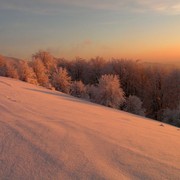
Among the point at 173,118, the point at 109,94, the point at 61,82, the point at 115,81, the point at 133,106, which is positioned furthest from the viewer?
the point at 61,82

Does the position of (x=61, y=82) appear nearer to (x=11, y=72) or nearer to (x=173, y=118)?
(x=11, y=72)

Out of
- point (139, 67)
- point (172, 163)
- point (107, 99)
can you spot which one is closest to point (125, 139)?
point (172, 163)

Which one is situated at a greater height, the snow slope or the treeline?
the snow slope

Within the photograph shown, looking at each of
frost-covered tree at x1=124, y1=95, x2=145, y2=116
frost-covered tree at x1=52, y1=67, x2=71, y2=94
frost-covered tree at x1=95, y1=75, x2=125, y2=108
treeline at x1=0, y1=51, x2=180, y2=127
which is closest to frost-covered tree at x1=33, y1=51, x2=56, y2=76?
treeline at x1=0, y1=51, x2=180, y2=127

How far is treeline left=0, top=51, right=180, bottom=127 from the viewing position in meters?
27.7

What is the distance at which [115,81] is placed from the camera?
1075 inches

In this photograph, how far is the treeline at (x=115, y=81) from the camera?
2766 centimetres

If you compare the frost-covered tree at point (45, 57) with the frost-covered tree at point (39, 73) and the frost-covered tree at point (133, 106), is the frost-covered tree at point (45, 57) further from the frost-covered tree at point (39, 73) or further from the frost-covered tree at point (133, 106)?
the frost-covered tree at point (133, 106)

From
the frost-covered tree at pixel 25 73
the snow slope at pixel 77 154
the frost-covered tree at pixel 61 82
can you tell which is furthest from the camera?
the frost-covered tree at pixel 61 82

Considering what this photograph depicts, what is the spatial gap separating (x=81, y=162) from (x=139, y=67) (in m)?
49.3

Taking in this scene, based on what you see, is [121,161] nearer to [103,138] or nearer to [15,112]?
[103,138]

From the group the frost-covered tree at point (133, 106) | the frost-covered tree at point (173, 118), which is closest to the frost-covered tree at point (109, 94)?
the frost-covered tree at point (133, 106)

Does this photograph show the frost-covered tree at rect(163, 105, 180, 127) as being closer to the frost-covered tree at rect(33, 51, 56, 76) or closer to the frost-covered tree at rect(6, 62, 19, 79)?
the frost-covered tree at rect(6, 62, 19, 79)

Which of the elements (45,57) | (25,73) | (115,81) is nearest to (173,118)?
(115,81)
